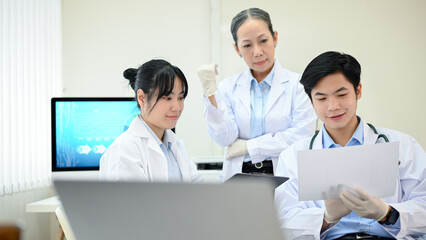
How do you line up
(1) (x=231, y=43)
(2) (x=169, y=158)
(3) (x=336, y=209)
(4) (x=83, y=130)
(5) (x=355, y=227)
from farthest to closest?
(1) (x=231, y=43) → (4) (x=83, y=130) → (2) (x=169, y=158) → (5) (x=355, y=227) → (3) (x=336, y=209)

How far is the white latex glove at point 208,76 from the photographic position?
1995mm

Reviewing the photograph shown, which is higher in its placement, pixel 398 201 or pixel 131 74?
pixel 131 74

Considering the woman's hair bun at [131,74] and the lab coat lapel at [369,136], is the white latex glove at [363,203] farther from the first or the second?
the woman's hair bun at [131,74]

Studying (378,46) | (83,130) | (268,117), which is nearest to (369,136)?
(268,117)

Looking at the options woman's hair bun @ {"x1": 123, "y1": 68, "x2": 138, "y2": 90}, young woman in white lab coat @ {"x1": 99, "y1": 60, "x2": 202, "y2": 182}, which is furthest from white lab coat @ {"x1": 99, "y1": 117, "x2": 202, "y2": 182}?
woman's hair bun @ {"x1": 123, "y1": 68, "x2": 138, "y2": 90}

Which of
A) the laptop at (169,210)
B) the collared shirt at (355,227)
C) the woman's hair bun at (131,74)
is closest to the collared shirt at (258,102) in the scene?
the woman's hair bun at (131,74)

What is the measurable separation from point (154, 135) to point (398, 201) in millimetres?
899

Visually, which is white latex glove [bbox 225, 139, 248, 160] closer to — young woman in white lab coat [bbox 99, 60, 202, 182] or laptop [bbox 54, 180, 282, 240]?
young woman in white lab coat [bbox 99, 60, 202, 182]

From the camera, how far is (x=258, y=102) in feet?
7.22

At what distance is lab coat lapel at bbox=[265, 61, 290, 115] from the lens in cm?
215

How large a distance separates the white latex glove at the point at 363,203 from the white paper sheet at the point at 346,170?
16mm

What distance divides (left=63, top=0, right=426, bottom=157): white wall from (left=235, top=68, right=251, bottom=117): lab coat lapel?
1.12 meters

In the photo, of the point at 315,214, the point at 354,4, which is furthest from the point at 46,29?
the point at 315,214

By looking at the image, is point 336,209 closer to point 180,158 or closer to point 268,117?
point 180,158
